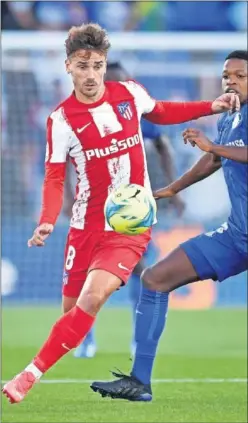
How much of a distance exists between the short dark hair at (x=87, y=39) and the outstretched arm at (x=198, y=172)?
42.0 inches

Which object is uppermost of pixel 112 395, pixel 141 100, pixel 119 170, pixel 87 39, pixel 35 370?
pixel 87 39

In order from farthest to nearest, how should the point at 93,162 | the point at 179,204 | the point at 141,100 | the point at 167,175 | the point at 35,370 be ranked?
the point at 167,175, the point at 179,204, the point at 141,100, the point at 93,162, the point at 35,370

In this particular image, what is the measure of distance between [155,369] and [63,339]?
343cm

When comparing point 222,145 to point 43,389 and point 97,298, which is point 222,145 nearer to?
point 97,298

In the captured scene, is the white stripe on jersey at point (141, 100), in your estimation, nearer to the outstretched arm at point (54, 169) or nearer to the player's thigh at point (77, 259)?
the outstretched arm at point (54, 169)

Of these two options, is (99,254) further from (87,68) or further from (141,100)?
(87,68)

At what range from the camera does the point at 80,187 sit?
8094 mm

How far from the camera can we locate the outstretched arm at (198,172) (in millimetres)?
8328

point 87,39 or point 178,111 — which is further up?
point 87,39

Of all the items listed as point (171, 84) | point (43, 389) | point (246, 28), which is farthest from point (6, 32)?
point (43, 389)

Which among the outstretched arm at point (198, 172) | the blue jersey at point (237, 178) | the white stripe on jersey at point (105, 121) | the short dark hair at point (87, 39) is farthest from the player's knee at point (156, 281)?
the short dark hair at point (87, 39)

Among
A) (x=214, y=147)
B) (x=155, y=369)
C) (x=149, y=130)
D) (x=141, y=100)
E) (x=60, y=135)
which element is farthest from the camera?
(x=149, y=130)

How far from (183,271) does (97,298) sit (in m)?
0.71

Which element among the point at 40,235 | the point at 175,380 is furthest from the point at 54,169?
the point at 175,380
